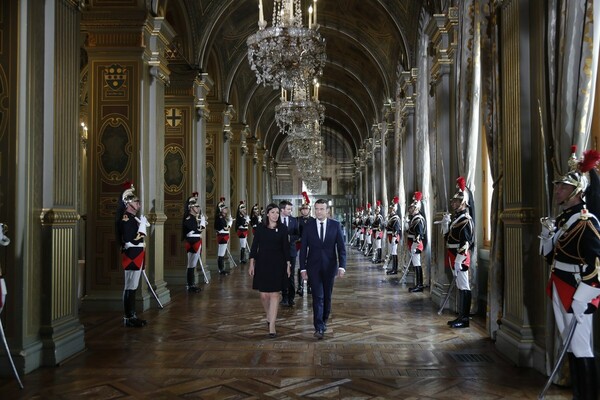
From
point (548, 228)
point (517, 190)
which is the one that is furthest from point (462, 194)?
point (548, 228)

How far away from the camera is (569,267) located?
3.96 metres

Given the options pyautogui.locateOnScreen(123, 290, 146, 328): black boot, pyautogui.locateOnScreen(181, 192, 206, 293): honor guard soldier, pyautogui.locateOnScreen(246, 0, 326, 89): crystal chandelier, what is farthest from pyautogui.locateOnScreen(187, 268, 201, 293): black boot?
pyautogui.locateOnScreen(246, 0, 326, 89): crystal chandelier

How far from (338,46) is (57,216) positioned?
53.6ft

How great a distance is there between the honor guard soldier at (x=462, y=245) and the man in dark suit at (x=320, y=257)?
1.47 metres

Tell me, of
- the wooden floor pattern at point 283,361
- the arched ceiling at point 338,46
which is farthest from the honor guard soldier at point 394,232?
the wooden floor pattern at point 283,361

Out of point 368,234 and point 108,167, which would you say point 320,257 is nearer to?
point 108,167

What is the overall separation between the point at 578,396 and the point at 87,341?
16.4 ft

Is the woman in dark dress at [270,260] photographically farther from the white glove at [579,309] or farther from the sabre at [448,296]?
the white glove at [579,309]

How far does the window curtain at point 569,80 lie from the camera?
4.35 metres

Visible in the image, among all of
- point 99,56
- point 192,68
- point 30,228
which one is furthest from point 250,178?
point 30,228

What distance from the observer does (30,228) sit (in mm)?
5266

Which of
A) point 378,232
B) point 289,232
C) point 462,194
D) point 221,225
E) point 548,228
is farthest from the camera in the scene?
point 378,232

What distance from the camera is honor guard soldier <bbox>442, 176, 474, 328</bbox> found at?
22.8 ft

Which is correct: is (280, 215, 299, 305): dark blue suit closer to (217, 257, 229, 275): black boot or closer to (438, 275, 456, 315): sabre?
(438, 275, 456, 315): sabre
